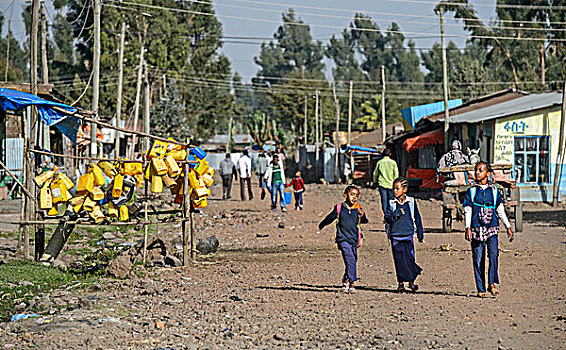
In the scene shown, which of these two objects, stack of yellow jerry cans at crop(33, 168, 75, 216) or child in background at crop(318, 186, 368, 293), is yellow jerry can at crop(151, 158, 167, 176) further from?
child in background at crop(318, 186, 368, 293)

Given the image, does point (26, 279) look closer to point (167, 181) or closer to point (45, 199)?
point (45, 199)

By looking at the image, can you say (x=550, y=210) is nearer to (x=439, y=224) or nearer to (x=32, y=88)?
(x=439, y=224)

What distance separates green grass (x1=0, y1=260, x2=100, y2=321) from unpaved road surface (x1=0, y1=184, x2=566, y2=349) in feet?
1.52

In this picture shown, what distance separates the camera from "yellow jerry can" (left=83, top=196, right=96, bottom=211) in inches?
440

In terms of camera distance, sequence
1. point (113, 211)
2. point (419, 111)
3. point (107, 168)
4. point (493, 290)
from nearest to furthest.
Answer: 1. point (493, 290)
2. point (113, 211)
3. point (107, 168)
4. point (419, 111)

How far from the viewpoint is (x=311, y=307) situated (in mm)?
8141

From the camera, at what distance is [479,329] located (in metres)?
6.87

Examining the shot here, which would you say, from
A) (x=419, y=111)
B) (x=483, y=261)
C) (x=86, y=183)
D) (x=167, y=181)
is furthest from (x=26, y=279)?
(x=419, y=111)

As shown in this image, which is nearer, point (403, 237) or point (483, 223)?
point (483, 223)

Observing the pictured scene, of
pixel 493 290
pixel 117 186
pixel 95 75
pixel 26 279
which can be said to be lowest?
pixel 26 279

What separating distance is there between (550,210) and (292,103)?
55.5m

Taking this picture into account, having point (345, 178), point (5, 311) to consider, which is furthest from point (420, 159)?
point (5, 311)

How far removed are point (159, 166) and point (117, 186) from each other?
0.74m

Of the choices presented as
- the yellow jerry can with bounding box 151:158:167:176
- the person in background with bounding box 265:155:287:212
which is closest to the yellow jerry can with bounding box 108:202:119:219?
the yellow jerry can with bounding box 151:158:167:176
